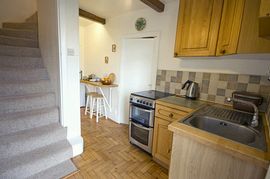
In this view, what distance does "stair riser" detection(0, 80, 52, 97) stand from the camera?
1.86m

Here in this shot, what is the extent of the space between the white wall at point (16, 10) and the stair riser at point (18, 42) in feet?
4.32

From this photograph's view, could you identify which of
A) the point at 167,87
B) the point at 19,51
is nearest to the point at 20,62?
the point at 19,51

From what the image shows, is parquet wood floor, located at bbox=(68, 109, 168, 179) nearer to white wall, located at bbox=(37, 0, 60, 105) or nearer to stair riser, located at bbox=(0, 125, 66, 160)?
stair riser, located at bbox=(0, 125, 66, 160)

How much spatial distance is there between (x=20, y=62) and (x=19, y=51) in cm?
27

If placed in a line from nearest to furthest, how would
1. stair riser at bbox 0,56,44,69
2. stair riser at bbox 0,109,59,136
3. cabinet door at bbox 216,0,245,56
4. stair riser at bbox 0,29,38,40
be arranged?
cabinet door at bbox 216,0,245,56, stair riser at bbox 0,109,59,136, stair riser at bbox 0,56,44,69, stair riser at bbox 0,29,38,40

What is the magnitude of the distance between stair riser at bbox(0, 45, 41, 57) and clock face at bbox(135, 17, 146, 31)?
1.89 m

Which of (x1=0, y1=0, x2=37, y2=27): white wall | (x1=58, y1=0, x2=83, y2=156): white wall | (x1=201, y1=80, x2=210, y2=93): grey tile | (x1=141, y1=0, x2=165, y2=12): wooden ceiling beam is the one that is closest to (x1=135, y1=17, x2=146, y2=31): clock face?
(x1=141, y1=0, x2=165, y2=12): wooden ceiling beam

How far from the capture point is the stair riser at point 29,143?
147cm

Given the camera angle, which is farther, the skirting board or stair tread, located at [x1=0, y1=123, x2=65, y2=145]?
the skirting board

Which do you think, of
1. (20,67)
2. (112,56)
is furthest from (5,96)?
(112,56)

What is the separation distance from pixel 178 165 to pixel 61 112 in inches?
66.4

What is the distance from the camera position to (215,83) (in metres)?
1.86

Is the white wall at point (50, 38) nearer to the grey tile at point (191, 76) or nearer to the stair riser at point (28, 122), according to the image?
the stair riser at point (28, 122)

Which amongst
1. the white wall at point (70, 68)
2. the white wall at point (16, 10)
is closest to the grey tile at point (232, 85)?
the white wall at point (70, 68)
